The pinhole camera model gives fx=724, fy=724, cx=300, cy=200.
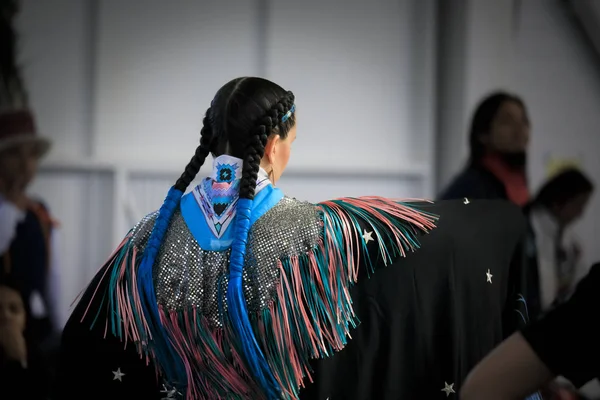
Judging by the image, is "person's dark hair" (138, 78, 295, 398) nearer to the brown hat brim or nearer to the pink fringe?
the pink fringe

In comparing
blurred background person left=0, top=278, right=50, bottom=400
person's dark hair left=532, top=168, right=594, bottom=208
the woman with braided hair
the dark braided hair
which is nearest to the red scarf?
person's dark hair left=532, top=168, right=594, bottom=208

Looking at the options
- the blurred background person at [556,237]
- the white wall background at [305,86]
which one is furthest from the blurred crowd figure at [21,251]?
the blurred background person at [556,237]

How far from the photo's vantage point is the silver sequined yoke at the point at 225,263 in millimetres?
1271

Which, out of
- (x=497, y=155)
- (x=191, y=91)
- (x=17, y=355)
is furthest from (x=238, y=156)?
(x=191, y=91)

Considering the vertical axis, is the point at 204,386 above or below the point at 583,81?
below

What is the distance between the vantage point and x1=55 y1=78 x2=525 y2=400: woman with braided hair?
127cm

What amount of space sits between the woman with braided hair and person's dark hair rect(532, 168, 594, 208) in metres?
1.87

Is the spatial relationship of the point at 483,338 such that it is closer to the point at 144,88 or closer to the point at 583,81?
the point at 144,88

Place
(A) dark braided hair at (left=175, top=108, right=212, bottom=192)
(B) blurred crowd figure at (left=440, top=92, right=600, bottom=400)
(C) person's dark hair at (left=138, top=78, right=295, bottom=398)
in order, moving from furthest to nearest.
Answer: (A) dark braided hair at (left=175, top=108, right=212, bottom=192), (C) person's dark hair at (left=138, top=78, right=295, bottom=398), (B) blurred crowd figure at (left=440, top=92, right=600, bottom=400)

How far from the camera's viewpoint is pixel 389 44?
11.4 feet

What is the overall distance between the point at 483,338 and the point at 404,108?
2.24 m

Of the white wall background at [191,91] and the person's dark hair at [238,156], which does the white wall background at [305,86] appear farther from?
the person's dark hair at [238,156]

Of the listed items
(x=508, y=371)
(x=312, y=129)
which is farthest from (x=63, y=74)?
(x=508, y=371)

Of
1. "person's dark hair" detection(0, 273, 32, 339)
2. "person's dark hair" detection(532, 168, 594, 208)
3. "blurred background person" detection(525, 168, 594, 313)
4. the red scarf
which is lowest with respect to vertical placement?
"person's dark hair" detection(0, 273, 32, 339)
